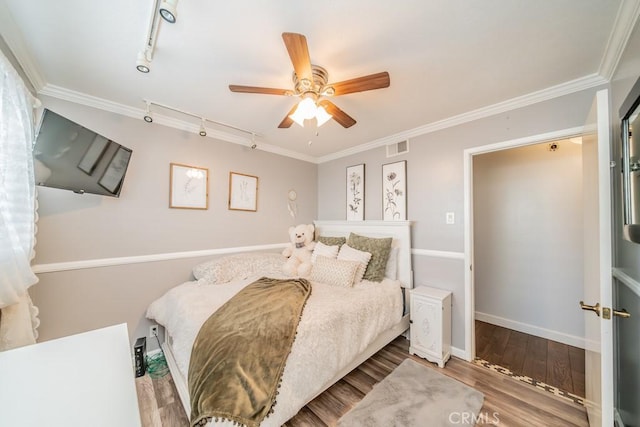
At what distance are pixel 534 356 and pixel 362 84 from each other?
3096 mm

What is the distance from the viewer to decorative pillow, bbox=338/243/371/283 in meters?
2.47

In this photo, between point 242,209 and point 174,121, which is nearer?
point 174,121

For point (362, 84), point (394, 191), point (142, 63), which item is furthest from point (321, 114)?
point (394, 191)

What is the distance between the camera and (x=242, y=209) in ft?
9.74

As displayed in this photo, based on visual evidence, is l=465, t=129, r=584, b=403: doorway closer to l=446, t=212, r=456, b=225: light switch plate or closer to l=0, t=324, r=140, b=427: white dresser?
l=446, t=212, r=456, b=225: light switch plate

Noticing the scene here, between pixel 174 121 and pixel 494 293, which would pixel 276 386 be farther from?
pixel 494 293

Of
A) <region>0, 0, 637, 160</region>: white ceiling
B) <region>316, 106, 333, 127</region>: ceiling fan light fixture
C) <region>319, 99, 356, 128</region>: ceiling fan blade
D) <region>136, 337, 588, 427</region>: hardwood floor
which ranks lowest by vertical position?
<region>136, 337, 588, 427</region>: hardwood floor

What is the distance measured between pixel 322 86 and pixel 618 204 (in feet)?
6.58

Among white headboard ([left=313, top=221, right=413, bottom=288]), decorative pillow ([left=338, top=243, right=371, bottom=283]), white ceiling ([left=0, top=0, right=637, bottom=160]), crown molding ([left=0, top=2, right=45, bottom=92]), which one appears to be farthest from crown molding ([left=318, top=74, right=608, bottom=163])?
crown molding ([left=0, top=2, right=45, bottom=92])

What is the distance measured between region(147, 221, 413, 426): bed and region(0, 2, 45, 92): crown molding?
1.97 m

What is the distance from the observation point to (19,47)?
1386mm

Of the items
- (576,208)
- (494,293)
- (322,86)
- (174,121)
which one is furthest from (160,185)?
(576,208)

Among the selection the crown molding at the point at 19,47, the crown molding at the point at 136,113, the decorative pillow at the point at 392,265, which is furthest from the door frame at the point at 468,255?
the crown molding at the point at 19,47

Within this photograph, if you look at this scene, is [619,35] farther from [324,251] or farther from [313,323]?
[324,251]
